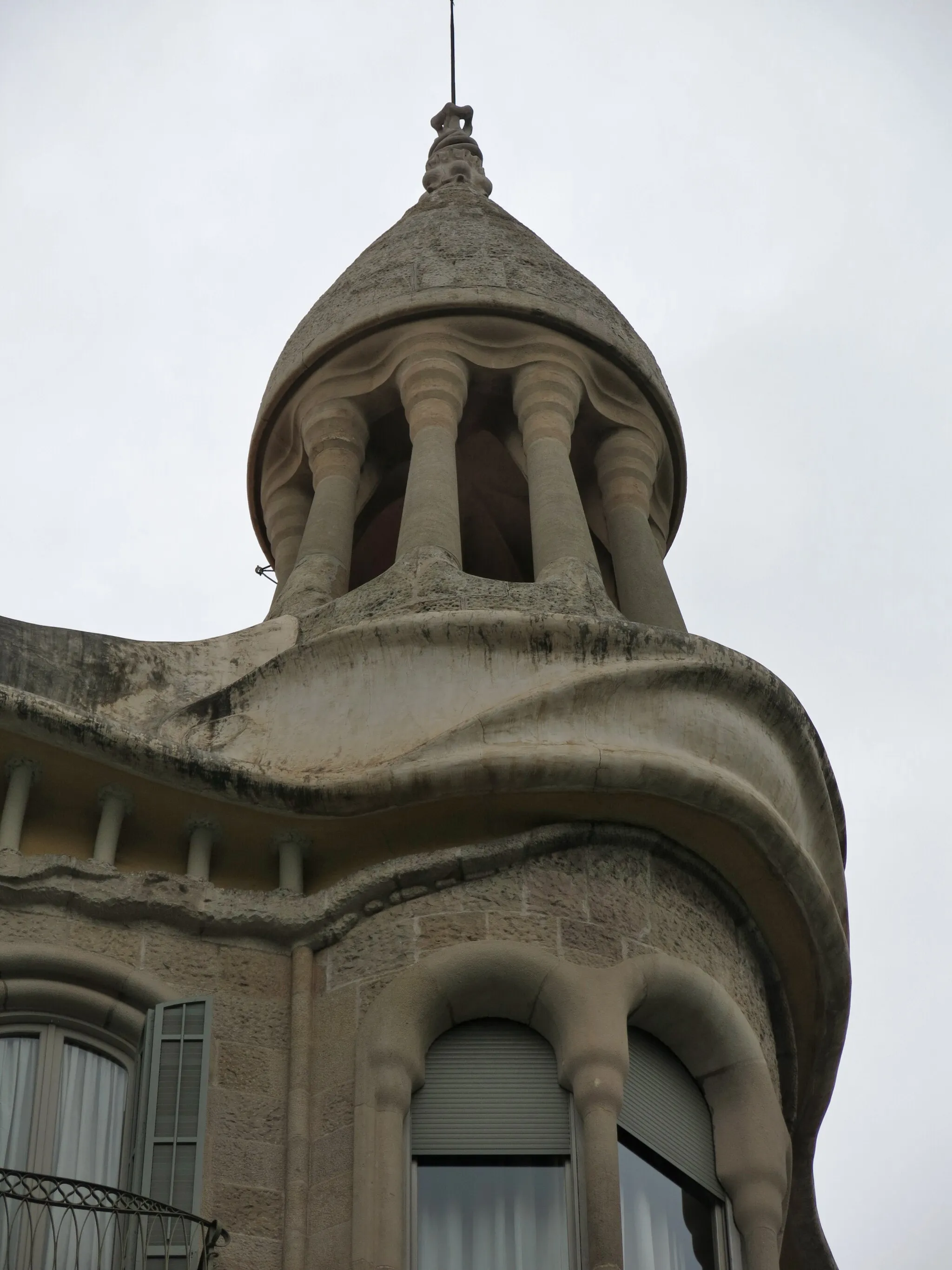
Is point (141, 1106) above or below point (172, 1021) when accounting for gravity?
below

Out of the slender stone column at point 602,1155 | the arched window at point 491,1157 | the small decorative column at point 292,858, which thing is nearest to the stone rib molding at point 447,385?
the small decorative column at point 292,858

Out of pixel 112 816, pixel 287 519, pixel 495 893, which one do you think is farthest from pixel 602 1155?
pixel 287 519

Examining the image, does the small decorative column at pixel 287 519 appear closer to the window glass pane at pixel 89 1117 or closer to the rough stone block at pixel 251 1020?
the rough stone block at pixel 251 1020

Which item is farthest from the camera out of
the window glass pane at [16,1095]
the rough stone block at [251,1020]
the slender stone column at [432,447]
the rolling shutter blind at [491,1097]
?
the slender stone column at [432,447]

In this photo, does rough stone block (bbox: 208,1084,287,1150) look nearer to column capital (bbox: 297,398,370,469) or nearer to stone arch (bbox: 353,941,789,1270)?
stone arch (bbox: 353,941,789,1270)

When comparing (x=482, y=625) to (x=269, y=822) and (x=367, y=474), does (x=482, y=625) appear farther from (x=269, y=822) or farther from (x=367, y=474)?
(x=367, y=474)

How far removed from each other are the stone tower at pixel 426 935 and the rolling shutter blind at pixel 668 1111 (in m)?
0.02

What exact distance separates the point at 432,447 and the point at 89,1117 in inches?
262

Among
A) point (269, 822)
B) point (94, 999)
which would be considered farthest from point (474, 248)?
point (94, 999)

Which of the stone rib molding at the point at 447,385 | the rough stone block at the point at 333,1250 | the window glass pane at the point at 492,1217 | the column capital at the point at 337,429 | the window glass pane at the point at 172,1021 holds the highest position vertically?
the stone rib molding at the point at 447,385

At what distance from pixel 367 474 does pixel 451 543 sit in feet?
9.60

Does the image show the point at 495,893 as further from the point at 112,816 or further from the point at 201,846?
the point at 112,816

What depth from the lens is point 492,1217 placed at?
11.2 meters

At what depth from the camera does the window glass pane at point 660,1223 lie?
11539 millimetres
